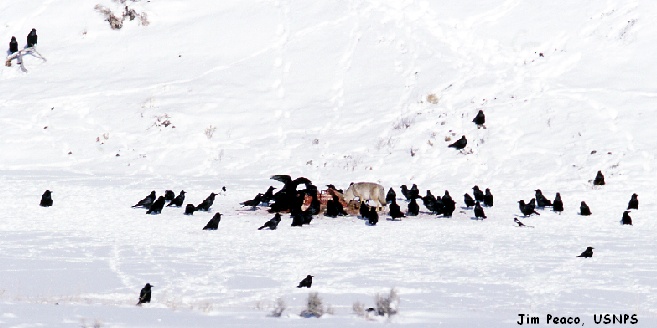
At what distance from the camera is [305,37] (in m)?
30.6

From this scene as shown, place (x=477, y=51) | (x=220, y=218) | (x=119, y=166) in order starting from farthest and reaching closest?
(x=477, y=51) → (x=119, y=166) → (x=220, y=218)

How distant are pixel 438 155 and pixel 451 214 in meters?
5.77

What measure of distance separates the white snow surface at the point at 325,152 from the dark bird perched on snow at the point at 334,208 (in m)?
0.21

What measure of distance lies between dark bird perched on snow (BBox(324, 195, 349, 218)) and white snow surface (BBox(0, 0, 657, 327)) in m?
0.21

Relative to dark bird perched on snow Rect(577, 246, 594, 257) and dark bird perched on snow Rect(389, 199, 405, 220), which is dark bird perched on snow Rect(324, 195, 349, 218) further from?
dark bird perched on snow Rect(577, 246, 594, 257)

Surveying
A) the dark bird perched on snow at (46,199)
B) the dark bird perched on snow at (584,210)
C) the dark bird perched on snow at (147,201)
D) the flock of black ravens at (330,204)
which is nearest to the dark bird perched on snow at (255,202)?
the flock of black ravens at (330,204)

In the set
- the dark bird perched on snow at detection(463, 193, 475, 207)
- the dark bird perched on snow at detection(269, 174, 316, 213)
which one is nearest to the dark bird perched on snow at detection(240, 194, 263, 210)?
the dark bird perched on snow at detection(269, 174, 316, 213)

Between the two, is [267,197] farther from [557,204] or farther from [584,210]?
[584,210]

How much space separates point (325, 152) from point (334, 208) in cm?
662

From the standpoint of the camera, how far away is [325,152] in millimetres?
23625

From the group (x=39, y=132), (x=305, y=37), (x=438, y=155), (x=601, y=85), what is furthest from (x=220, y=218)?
(x=305, y=37)

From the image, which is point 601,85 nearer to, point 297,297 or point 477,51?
point 477,51

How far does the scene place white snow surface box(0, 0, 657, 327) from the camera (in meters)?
11.3

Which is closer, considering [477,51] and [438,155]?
[438,155]
